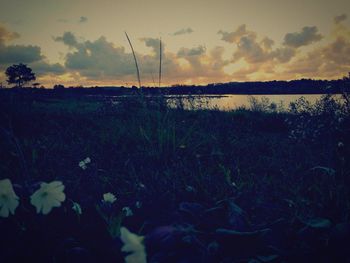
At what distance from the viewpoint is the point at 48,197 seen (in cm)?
129

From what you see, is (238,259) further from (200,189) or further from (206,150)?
(206,150)

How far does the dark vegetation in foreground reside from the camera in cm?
112

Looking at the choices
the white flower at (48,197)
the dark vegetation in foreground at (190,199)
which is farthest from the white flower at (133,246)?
the white flower at (48,197)

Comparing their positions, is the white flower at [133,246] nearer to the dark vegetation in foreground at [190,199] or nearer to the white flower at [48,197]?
the dark vegetation in foreground at [190,199]

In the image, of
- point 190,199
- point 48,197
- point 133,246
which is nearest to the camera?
point 133,246

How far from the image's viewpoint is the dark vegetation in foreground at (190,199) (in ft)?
3.68

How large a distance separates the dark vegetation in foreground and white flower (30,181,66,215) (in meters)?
0.14

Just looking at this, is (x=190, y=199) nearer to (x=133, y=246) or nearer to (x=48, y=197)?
(x=48, y=197)

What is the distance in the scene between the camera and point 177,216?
4.78 feet

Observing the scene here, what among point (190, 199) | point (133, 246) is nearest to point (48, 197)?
point (133, 246)

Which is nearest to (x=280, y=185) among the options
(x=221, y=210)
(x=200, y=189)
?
(x=200, y=189)

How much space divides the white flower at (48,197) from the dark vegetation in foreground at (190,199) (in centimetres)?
14

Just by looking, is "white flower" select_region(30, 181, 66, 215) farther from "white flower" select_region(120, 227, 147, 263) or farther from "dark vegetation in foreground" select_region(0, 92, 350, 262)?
"white flower" select_region(120, 227, 147, 263)

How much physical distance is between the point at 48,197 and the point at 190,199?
976 mm
